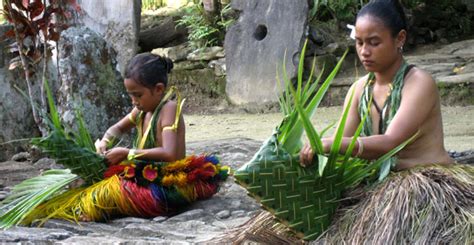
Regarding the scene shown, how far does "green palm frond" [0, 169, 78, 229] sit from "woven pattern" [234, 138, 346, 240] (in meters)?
1.43

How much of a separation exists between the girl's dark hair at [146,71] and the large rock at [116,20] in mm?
4948

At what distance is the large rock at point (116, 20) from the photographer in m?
9.34

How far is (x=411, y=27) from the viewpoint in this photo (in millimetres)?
10188

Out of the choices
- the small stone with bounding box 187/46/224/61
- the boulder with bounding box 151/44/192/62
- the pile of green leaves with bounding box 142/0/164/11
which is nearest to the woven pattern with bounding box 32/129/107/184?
the small stone with bounding box 187/46/224/61

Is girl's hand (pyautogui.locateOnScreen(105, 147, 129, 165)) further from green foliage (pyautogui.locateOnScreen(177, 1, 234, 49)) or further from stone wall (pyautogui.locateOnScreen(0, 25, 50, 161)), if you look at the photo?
green foliage (pyautogui.locateOnScreen(177, 1, 234, 49))

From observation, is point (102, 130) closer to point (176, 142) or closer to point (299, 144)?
point (176, 142)

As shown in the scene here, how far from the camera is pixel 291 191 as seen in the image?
3.02 m

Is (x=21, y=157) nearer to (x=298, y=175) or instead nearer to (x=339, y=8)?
(x=298, y=175)

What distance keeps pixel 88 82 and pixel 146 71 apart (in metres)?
1.42

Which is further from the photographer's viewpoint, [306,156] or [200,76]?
[200,76]

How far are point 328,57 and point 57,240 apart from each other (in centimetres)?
621

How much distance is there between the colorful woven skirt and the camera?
4.18m

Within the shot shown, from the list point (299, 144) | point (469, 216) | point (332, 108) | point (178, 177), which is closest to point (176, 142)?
point (178, 177)

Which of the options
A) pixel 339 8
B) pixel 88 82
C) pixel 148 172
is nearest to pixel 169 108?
pixel 148 172
